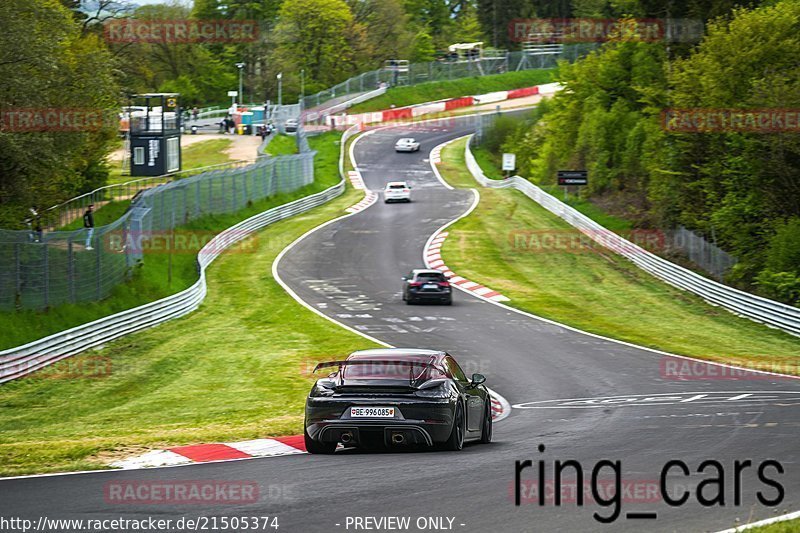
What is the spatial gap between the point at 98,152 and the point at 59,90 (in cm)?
1742

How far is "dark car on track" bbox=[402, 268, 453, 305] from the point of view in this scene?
3728 centimetres

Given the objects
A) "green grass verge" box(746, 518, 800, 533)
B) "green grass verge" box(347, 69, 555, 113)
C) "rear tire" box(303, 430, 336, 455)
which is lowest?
"rear tire" box(303, 430, 336, 455)

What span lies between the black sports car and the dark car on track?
24.2 m

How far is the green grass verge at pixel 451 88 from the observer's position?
11125 cm

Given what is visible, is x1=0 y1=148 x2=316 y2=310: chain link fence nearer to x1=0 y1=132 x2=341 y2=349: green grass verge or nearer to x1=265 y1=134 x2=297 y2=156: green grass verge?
x1=0 y1=132 x2=341 y2=349: green grass verge

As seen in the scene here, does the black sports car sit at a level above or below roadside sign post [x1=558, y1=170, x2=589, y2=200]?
below

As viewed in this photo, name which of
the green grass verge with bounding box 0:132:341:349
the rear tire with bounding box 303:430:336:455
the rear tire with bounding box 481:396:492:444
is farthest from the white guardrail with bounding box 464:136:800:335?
the rear tire with bounding box 303:430:336:455

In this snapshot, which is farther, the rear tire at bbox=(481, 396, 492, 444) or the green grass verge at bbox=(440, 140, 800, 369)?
the green grass verge at bbox=(440, 140, 800, 369)

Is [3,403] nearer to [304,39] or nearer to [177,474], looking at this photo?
[177,474]

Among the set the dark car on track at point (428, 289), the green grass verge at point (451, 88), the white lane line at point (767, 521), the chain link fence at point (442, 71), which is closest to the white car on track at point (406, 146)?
the chain link fence at point (442, 71)

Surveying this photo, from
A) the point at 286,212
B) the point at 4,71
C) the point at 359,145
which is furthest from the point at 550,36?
the point at 4,71

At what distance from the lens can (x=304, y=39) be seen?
124 m

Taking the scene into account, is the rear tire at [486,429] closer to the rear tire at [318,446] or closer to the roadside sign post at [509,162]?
the rear tire at [318,446]

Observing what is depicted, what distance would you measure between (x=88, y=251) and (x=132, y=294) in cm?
392
